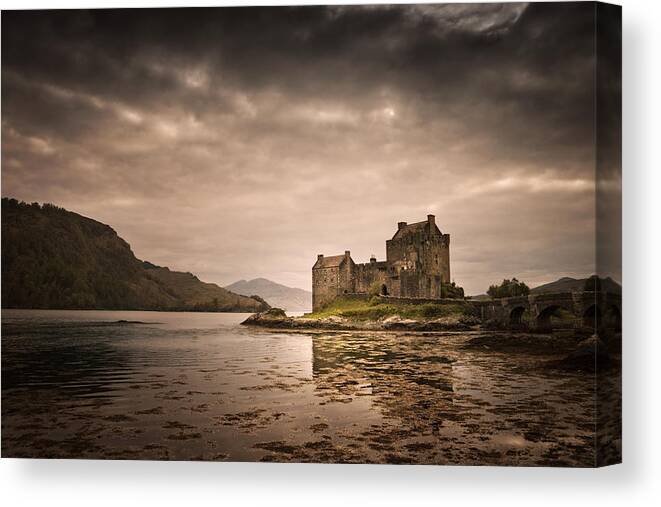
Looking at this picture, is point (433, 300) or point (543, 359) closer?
point (543, 359)

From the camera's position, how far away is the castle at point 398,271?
20.5 feet

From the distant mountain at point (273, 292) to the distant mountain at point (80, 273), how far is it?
0.30 feet

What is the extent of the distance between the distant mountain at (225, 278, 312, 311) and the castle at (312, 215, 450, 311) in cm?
26

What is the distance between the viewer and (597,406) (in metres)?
5.89

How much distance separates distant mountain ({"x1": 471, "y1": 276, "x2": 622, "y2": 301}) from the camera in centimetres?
593

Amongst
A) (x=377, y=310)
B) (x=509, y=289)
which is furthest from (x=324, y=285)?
(x=509, y=289)

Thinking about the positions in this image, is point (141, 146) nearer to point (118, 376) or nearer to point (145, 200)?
point (145, 200)

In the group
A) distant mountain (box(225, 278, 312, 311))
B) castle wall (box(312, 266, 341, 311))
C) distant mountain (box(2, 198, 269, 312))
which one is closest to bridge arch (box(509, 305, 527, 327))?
castle wall (box(312, 266, 341, 311))

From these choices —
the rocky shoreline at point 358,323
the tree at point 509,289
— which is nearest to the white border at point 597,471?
the tree at point 509,289

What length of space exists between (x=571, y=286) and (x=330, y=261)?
2.84 m

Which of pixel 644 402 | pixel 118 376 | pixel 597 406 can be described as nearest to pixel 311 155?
pixel 118 376

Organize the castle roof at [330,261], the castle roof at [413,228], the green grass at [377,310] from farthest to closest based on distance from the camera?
the castle roof at [330,261] → the green grass at [377,310] → the castle roof at [413,228]

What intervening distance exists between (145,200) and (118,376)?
2161mm

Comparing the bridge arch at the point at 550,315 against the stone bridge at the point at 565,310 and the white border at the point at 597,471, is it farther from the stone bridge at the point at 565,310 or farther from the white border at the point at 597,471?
the white border at the point at 597,471
